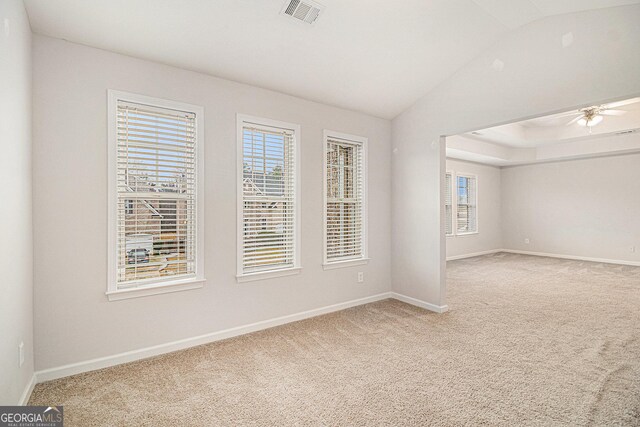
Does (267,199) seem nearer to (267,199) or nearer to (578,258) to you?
(267,199)

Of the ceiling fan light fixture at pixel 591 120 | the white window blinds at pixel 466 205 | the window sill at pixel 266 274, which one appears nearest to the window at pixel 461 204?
the white window blinds at pixel 466 205

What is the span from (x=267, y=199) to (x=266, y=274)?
0.83 meters

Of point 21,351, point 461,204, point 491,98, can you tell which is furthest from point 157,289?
point 461,204

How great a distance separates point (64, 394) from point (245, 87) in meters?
3.03

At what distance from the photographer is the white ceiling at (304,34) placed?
2.34m

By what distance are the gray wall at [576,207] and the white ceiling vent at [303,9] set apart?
8.39m

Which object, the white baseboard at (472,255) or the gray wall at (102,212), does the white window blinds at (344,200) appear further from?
the white baseboard at (472,255)

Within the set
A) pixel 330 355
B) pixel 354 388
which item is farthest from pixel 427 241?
pixel 354 388

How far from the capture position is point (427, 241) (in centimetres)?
408

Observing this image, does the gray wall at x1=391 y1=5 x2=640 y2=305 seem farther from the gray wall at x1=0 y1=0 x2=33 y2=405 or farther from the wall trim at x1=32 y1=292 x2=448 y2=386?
the gray wall at x1=0 y1=0 x2=33 y2=405

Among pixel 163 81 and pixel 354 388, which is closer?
pixel 354 388

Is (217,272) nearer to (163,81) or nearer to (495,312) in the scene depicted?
(163,81)

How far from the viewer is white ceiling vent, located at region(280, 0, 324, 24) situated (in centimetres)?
248

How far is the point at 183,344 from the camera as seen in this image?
116 inches
